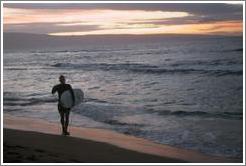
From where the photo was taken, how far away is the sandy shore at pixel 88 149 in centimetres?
634

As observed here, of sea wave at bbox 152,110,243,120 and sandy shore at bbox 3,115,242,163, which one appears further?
sea wave at bbox 152,110,243,120

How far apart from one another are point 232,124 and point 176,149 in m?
2.78

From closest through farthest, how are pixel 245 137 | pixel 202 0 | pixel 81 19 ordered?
pixel 202 0 < pixel 245 137 < pixel 81 19

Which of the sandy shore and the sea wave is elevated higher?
the sea wave

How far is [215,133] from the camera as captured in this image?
29.8 feet

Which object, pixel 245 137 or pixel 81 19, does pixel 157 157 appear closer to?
pixel 245 137

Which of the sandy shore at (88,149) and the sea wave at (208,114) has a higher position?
the sea wave at (208,114)

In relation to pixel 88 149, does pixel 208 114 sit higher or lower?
higher

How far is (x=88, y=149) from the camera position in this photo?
7234mm

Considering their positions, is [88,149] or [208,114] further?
[208,114]

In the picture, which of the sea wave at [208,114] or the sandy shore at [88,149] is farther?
the sea wave at [208,114]

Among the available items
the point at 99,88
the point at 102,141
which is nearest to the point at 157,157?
the point at 102,141

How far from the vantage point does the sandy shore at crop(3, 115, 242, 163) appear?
20.8 ft

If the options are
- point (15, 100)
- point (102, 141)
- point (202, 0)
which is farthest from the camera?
point (15, 100)
